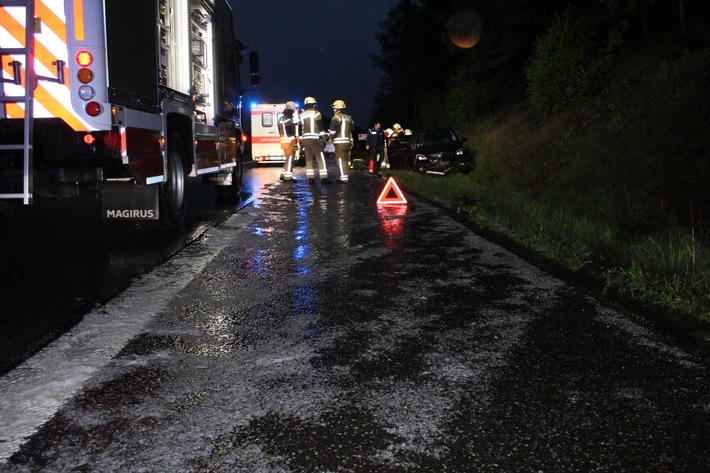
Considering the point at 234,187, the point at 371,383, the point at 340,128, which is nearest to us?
the point at 371,383

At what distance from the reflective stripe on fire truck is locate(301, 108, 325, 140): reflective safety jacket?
999 cm

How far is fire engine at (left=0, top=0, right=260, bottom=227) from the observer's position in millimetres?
6219

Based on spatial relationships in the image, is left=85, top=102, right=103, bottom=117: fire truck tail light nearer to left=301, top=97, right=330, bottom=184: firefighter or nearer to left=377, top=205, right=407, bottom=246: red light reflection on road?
left=377, top=205, right=407, bottom=246: red light reflection on road

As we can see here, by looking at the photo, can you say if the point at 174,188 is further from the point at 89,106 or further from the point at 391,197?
the point at 391,197

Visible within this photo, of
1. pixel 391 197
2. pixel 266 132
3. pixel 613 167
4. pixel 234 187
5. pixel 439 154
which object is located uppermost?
pixel 266 132

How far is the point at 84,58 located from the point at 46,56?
382mm

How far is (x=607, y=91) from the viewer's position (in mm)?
18609

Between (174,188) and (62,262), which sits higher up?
(174,188)

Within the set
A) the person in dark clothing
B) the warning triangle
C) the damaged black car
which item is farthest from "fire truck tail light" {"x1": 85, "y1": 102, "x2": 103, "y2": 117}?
the person in dark clothing

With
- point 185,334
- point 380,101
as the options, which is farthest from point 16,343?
point 380,101

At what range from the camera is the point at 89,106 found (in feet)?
20.8

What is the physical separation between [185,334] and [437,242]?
13.5 feet

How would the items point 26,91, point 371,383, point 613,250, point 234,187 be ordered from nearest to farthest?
point 371,383 → point 26,91 → point 613,250 → point 234,187

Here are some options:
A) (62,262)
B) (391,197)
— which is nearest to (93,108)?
(62,262)
